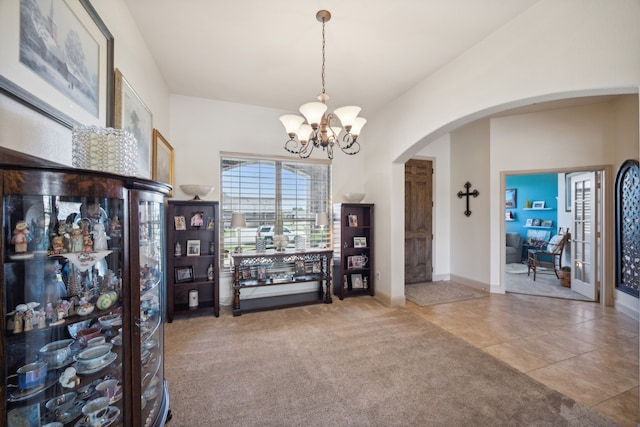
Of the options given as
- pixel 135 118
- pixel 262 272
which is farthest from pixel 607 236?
pixel 135 118

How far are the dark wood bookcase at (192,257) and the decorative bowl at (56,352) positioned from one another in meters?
2.50

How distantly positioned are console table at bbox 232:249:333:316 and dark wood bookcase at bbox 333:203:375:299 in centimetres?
33

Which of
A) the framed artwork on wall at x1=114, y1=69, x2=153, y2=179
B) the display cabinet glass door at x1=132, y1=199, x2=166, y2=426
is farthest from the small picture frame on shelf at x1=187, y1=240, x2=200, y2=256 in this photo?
the display cabinet glass door at x1=132, y1=199, x2=166, y2=426

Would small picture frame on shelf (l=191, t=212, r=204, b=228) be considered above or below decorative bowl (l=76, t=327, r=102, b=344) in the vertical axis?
above

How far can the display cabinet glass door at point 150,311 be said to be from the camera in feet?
4.61

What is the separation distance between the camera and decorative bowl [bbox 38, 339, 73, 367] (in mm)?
1093

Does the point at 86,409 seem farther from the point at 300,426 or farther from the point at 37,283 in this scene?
the point at 300,426

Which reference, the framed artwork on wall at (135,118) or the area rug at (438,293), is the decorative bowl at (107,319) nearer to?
the framed artwork on wall at (135,118)

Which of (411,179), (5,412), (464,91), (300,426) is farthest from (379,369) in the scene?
(411,179)

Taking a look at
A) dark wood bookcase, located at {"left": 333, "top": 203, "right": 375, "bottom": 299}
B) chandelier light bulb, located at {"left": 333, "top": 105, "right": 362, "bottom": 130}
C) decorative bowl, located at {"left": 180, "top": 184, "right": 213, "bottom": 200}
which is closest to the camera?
chandelier light bulb, located at {"left": 333, "top": 105, "right": 362, "bottom": 130}

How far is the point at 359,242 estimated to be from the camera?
184 inches

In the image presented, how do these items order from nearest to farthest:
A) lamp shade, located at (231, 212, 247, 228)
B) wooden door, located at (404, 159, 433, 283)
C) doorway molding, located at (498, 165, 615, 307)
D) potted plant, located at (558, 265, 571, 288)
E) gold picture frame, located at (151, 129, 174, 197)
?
gold picture frame, located at (151, 129, 174, 197) → lamp shade, located at (231, 212, 247, 228) → doorway molding, located at (498, 165, 615, 307) → potted plant, located at (558, 265, 571, 288) → wooden door, located at (404, 159, 433, 283)

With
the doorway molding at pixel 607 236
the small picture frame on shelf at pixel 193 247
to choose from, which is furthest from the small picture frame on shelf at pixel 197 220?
the doorway molding at pixel 607 236

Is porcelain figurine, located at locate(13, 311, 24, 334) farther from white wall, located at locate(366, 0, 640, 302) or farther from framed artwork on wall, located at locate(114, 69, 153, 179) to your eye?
white wall, located at locate(366, 0, 640, 302)
